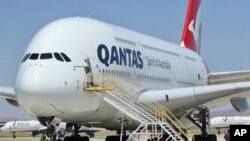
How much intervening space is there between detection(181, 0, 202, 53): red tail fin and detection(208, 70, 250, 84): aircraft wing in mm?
5990

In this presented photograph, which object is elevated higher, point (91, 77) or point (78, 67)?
point (78, 67)

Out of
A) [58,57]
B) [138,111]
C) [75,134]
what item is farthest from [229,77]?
[58,57]

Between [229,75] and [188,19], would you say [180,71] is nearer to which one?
[229,75]

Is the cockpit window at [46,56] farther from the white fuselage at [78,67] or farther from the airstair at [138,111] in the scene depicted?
the airstair at [138,111]

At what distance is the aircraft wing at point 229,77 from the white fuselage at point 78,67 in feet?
15.9

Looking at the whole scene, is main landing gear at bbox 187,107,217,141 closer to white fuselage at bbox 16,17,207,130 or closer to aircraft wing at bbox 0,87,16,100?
white fuselage at bbox 16,17,207,130

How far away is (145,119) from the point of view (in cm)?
1991

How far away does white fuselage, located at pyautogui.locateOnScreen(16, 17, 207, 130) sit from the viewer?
17266mm

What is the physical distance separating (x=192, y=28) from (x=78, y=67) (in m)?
22.9

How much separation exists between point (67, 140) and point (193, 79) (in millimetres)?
10754

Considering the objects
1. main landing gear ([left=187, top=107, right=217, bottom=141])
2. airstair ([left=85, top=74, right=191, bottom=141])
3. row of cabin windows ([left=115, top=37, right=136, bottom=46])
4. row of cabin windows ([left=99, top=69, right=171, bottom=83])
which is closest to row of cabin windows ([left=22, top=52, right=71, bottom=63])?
airstair ([left=85, top=74, right=191, bottom=141])

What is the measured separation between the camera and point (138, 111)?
20062 mm

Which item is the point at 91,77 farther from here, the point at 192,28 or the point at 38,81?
the point at 192,28

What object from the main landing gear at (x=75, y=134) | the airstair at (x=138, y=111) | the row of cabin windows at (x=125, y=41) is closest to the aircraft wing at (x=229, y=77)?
the row of cabin windows at (x=125, y=41)
